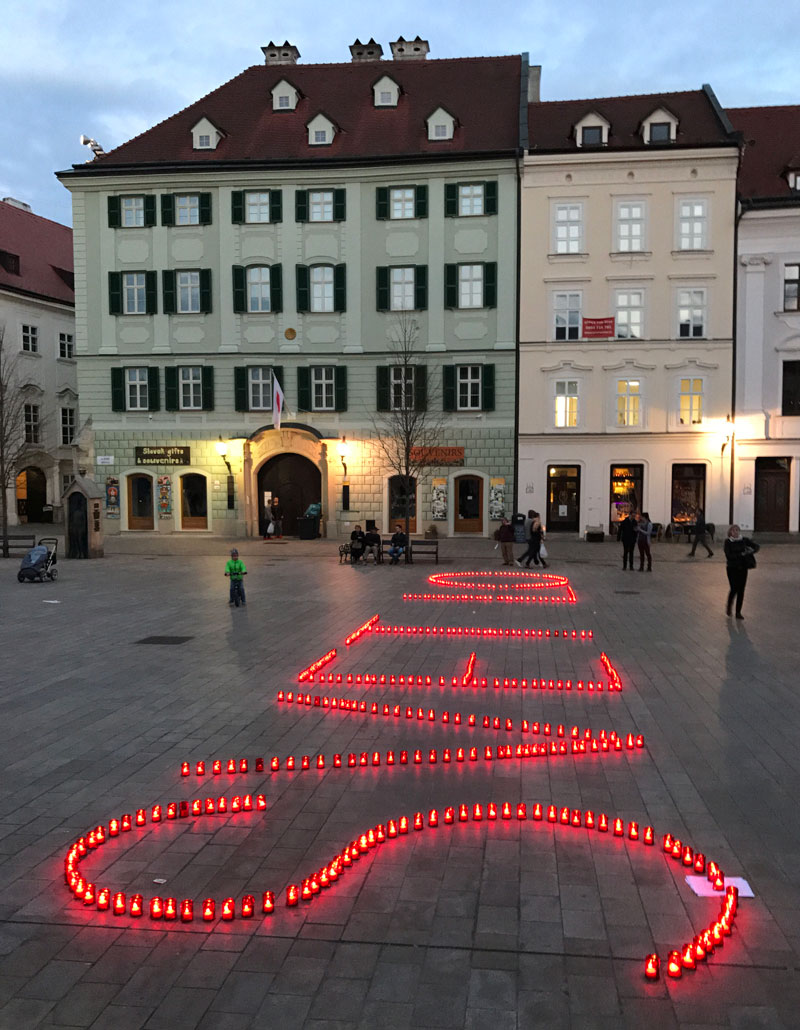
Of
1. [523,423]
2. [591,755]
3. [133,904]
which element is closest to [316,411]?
[523,423]

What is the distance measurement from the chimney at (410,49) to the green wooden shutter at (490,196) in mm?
10923

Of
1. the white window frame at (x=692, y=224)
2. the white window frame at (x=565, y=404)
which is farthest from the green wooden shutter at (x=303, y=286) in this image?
the white window frame at (x=692, y=224)

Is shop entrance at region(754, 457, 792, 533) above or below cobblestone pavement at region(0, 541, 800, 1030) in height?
above

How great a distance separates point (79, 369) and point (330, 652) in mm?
29632

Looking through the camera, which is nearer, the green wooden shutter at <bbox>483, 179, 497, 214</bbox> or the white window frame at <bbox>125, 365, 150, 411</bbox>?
the green wooden shutter at <bbox>483, 179, 497, 214</bbox>

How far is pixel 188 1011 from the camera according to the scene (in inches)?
162

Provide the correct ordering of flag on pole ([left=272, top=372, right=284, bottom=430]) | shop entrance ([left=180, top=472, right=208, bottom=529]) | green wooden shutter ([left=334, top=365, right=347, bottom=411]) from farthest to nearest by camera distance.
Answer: shop entrance ([left=180, top=472, right=208, bottom=529]) → green wooden shutter ([left=334, top=365, right=347, bottom=411]) → flag on pole ([left=272, top=372, right=284, bottom=430])

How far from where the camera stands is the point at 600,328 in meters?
34.5

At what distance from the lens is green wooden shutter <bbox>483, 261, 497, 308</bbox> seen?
3484cm

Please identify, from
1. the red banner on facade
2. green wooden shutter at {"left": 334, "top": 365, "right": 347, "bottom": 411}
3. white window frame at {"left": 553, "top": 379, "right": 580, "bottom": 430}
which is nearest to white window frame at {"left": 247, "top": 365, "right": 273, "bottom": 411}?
green wooden shutter at {"left": 334, "top": 365, "right": 347, "bottom": 411}

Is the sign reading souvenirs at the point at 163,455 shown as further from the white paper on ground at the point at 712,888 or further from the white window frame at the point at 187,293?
the white paper on ground at the point at 712,888

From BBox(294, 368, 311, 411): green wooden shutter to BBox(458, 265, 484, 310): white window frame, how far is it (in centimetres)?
723

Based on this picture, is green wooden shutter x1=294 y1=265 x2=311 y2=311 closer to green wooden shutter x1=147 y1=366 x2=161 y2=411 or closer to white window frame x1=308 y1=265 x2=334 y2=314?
white window frame x1=308 y1=265 x2=334 y2=314

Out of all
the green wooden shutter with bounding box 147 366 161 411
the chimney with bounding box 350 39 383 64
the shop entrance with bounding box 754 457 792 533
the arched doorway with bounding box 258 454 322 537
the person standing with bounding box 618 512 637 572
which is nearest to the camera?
the person standing with bounding box 618 512 637 572
